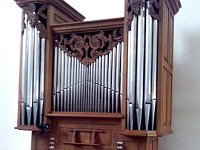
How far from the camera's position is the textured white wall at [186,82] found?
3920 millimetres

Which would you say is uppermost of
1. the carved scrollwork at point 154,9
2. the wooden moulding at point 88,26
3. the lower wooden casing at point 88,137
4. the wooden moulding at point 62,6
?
the wooden moulding at point 62,6

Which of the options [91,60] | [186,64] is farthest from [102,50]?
[186,64]

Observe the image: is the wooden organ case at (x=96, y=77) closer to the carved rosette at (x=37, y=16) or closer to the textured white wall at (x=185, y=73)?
the carved rosette at (x=37, y=16)

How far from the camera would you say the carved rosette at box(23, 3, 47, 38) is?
351 cm

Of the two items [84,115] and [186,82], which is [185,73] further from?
[84,115]

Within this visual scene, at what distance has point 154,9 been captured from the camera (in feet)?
9.93

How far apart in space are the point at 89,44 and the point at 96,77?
0.36 metres

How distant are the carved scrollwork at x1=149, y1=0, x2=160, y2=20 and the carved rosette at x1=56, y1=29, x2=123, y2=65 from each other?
0.37 m

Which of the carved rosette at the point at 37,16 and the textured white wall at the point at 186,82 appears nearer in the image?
the carved rosette at the point at 37,16

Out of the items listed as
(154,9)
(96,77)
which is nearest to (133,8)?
(154,9)

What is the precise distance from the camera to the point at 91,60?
331 centimetres

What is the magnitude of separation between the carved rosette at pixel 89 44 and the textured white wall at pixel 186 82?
3.81 feet

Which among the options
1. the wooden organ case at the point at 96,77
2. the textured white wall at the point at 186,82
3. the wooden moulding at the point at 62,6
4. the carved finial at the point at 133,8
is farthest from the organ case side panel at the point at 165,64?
the wooden moulding at the point at 62,6

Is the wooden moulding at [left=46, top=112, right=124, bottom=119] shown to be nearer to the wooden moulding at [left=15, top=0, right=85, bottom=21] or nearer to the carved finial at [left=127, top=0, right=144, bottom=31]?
the carved finial at [left=127, top=0, right=144, bottom=31]
